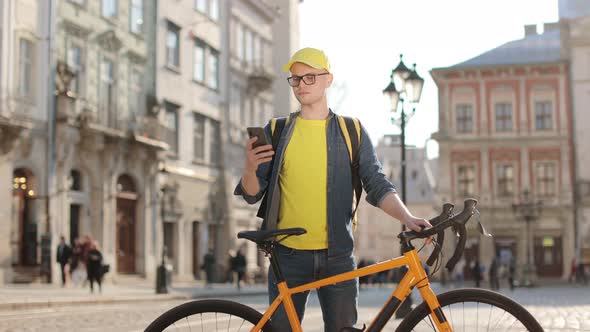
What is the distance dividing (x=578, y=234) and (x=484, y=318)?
5438 centimetres

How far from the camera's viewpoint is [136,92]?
3666 centimetres

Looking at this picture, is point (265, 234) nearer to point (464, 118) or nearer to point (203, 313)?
point (203, 313)

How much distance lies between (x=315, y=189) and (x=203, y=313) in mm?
757

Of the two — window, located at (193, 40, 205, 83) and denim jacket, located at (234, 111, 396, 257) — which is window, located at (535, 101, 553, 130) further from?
denim jacket, located at (234, 111, 396, 257)

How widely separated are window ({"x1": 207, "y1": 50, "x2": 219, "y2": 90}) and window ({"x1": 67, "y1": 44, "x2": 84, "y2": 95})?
11362 mm

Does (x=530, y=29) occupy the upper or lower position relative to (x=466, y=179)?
upper

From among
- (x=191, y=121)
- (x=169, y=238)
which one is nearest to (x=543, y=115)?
(x=191, y=121)

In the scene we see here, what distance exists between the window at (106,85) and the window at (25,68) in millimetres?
4016

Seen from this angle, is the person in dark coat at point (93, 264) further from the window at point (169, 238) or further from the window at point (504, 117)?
the window at point (504, 117)

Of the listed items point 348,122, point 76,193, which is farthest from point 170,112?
point 348,122

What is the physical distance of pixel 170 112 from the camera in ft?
129

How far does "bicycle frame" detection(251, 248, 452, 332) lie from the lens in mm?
4094

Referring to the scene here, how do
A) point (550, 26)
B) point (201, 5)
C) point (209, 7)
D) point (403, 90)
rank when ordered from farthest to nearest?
point (550, 26) < point (209, 7) < point (201, 5) < point (403, 90)

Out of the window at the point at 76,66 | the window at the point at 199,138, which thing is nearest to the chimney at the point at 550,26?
the window at the point at 199,138
